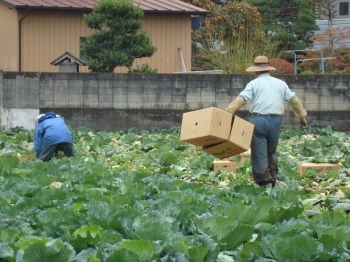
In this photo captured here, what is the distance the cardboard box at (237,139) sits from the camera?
952 centimetres

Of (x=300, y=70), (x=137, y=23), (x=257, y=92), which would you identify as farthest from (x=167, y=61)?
(x=257, y=92)

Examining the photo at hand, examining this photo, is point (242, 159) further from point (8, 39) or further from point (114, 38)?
point (8, 39)

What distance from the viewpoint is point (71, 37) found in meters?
24.8

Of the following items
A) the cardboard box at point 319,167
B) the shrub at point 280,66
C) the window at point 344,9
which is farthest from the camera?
the window at point 344,9

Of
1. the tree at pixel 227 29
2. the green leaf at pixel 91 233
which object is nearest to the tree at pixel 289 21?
the tree at pixel 227 29

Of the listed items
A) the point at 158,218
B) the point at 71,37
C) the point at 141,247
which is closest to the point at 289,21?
the point at 71,37

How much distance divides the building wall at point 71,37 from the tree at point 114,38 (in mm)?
2503

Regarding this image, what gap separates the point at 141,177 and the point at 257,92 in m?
1.73

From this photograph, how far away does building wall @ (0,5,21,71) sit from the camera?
2438 cm

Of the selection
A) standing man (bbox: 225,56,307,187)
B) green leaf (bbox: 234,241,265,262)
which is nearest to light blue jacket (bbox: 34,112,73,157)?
standing man (bbox: 225,56,307,187)

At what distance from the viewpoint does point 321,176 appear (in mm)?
11172

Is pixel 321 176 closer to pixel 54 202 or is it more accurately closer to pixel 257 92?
pixel 257 92

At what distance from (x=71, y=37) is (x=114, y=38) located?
3399 mm

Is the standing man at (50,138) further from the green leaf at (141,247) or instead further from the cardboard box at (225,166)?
the green leaf at (141,247)
